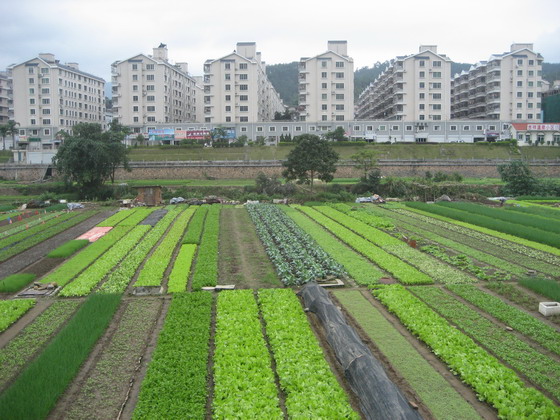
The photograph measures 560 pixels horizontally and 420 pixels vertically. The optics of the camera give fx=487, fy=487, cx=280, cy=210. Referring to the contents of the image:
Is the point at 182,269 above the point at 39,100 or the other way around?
the other way around

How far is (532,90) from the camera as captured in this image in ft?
289

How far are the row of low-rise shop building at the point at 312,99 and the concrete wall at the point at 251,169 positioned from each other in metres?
17.7

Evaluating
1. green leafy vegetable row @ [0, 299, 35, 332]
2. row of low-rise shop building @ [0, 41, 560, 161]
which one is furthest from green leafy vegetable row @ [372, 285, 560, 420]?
row of low-rise shop building @ [0, 41, 560, 161]

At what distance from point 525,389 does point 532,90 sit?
91.3 metres

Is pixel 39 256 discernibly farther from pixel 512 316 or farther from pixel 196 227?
pixel 512 316

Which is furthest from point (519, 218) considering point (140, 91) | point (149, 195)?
point (140, 91)

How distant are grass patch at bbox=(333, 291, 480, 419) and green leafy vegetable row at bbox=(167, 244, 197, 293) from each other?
6271 mm

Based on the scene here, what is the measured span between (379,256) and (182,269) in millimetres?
9118

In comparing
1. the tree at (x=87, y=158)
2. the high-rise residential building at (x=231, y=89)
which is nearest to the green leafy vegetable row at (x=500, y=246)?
the tree at (x=87, y=158)

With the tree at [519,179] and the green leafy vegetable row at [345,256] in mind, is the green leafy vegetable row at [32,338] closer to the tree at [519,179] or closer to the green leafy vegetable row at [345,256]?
the green leafy vegetable row at [345,256]

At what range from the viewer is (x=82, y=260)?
2277 cm

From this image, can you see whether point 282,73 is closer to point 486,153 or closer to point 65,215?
point 486,153

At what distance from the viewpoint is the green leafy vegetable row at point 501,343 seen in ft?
37.0

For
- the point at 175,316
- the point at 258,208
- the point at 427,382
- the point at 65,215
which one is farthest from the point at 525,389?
the point at 65,215
